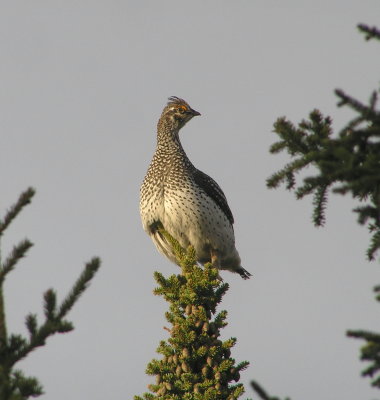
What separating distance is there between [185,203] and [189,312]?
409 cm

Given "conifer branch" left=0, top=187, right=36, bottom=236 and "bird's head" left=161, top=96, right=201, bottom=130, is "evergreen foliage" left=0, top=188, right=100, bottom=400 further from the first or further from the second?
"bird's head" left=161, top=96, right=201, bottom=130

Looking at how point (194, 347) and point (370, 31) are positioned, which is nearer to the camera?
point (370, 31)

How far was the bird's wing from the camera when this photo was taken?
534 inches

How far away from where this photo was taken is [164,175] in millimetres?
13500

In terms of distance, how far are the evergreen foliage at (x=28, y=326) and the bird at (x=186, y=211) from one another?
27.1ft

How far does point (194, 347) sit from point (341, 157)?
4.08 m

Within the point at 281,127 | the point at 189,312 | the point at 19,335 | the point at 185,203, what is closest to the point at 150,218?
the point at 185,203

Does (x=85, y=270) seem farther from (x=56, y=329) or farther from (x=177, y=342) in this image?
(x=177, y=342)

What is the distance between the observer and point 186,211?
42.3ft

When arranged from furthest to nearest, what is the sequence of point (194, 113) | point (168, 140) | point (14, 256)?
point (194, 113), point (168, 140), point (14, 256)

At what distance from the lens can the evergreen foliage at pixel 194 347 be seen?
8219mm

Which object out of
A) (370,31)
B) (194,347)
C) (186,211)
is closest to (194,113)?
(186,211)

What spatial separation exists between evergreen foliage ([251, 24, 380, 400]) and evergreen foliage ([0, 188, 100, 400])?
1.53 metres

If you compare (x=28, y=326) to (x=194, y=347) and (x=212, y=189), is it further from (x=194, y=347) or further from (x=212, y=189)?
(x=212, y=189)
